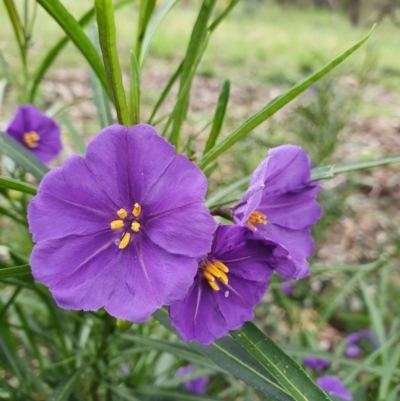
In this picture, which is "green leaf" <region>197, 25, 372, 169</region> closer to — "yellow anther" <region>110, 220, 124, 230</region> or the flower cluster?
the flower cluster

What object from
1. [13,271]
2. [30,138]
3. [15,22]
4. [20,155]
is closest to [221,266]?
[13,271]

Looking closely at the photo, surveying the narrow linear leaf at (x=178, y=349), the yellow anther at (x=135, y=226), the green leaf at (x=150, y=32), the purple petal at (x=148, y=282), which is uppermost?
the green leaf at (x=150, y=32)

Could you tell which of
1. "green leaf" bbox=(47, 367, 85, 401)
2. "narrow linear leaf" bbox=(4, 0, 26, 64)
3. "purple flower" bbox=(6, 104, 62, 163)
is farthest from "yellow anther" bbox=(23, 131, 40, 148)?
"green leaf" bbox=(47, 367, 85, 401)

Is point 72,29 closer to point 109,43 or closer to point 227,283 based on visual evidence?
point 109,43

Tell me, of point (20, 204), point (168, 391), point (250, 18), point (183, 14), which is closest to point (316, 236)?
point (168, 391)

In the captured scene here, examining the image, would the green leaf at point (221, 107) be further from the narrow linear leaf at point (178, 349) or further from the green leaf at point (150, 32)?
the narrow linear leaf at point (178, 349)

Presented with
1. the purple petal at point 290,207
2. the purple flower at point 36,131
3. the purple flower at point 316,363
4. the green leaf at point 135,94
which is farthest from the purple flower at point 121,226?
the purple flower at point 316,363
